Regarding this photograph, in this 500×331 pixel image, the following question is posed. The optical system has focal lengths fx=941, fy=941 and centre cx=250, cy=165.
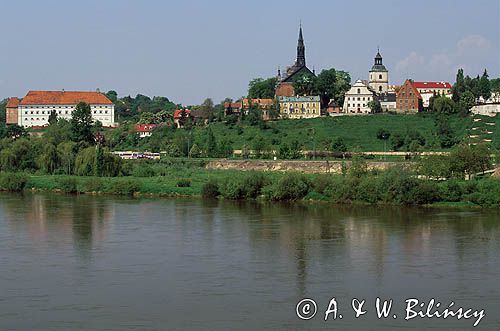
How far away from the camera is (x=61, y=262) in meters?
20.4

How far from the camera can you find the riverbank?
31.3 meters

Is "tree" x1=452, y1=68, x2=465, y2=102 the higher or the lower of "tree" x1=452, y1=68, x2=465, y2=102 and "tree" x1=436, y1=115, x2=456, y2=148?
the higher

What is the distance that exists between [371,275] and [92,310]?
576 centimetres

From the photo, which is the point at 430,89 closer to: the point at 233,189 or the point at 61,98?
the point at 61,98

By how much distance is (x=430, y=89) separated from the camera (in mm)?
70938

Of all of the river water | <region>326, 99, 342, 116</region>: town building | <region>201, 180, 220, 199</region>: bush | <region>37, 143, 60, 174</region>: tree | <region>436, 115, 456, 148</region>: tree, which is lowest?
the river water

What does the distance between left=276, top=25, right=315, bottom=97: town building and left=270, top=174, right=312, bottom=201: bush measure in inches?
1368

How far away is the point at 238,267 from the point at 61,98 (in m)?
57.8

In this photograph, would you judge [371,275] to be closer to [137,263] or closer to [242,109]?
[137,263]

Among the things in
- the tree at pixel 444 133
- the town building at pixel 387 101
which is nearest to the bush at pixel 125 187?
the tree at pixel 444 133

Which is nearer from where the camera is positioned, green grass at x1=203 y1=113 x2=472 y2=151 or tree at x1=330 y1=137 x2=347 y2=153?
tree at x1=330 y1=137 x2=347 y2=153

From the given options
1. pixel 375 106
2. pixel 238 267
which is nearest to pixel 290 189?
pixel 238 267

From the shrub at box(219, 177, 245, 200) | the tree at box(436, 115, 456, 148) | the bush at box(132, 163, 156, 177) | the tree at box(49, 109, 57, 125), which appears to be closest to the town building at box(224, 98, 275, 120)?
the tree at box(436, 115, 456, 148)

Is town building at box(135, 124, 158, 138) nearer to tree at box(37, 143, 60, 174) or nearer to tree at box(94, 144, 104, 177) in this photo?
tree at box(37, 143, 60, 174)
